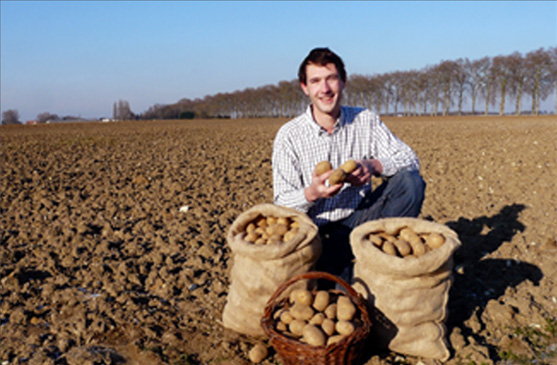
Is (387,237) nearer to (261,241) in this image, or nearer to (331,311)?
(331,311)

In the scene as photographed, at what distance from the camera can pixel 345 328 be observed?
8.82 feet

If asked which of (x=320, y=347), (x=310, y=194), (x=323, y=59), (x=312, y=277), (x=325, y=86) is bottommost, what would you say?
(x=320, y=347)

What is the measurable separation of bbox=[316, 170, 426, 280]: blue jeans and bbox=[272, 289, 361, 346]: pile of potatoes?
2.08 feet

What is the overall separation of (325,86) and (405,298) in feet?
4.84

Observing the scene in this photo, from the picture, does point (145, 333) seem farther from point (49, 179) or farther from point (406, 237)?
point (49, 179)

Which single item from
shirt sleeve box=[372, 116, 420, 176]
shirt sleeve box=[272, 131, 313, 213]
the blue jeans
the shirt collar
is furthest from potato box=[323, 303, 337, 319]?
the shirt collar

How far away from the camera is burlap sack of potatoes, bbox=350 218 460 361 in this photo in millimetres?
2838

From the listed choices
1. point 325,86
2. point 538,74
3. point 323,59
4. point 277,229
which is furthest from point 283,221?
point 538,74

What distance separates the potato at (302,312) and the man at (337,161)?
720 millimetres

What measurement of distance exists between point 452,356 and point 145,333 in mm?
1942

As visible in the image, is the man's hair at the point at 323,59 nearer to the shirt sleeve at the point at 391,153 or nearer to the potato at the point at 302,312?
the shirt sleeve at the point at 391,153

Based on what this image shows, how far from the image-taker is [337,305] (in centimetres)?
285

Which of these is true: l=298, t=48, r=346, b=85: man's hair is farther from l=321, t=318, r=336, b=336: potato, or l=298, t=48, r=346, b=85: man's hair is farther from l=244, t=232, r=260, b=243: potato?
l=321, t=318, r=336, b=336: potato

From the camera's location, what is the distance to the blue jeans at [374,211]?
11.1ft
